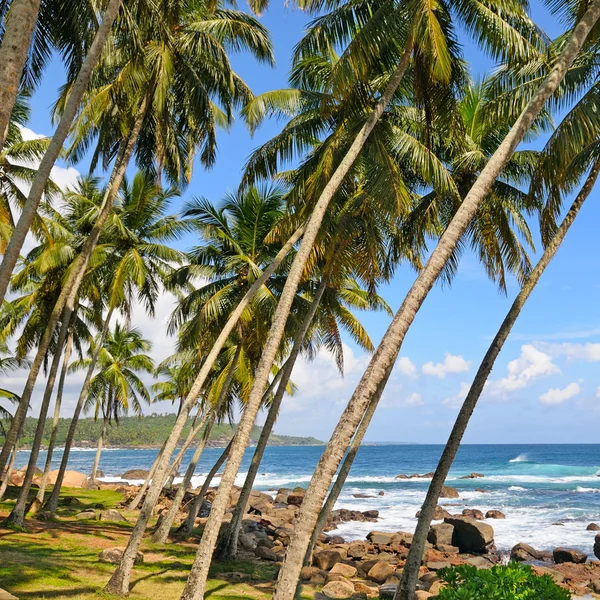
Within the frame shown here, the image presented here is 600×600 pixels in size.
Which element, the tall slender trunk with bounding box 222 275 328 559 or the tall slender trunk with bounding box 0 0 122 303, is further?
the tall slender trunk with bounding box 222 275 328 559

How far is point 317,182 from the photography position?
1122cm

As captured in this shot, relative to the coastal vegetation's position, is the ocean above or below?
below

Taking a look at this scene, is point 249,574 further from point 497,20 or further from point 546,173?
point 497,20

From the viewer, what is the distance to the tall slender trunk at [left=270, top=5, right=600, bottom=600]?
20.5ft

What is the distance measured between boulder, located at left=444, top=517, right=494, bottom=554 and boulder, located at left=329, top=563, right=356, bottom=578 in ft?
23.4

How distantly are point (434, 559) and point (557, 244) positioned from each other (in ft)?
39.3

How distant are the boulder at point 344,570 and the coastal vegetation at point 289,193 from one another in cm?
92

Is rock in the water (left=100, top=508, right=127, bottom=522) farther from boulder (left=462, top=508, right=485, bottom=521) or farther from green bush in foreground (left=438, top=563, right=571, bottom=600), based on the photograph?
boulder (left=462, top=508, right=485, bottom=521)

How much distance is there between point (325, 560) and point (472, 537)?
7659 mm

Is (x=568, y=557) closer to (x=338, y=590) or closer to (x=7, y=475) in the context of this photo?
(x=338, y=590)

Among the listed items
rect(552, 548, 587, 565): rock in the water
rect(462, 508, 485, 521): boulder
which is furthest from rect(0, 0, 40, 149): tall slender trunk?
rect(462, 508, 485, 521): boulder

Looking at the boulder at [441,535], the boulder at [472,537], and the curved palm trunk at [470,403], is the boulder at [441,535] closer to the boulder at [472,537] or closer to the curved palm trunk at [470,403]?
the boulder at [472,537]

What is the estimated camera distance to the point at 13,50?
20.1 feet

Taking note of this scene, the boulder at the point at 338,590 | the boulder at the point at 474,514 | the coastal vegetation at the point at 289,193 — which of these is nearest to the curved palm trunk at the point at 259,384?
the coastal vegetation at the point at 289,193
